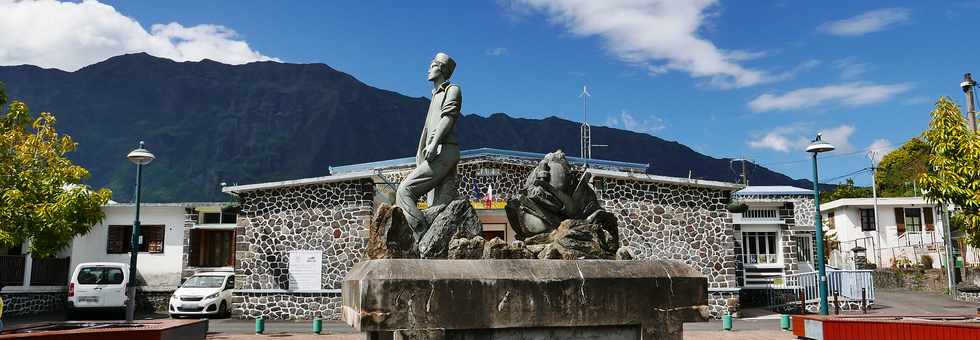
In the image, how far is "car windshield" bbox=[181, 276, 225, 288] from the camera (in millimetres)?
19172

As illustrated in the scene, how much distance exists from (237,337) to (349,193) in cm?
597

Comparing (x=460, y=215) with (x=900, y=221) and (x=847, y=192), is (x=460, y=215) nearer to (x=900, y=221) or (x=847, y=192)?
(x=900, y=221)

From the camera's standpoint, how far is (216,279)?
1955 cm

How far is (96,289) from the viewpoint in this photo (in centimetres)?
1764

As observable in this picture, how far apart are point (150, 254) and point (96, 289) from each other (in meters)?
3.96

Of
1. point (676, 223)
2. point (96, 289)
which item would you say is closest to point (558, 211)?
point (676, 223)

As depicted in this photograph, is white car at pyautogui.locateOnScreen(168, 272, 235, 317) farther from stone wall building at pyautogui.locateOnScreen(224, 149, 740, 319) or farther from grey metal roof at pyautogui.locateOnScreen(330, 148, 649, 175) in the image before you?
grey metal roof at pyautogui.locateOnScreen(330, 148, 649, 175)

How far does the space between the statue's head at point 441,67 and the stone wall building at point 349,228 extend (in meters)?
12.3

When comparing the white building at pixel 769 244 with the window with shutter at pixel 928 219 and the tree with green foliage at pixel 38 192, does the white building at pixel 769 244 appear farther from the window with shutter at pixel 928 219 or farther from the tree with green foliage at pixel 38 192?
the tree with green foliage at pixel 38 192

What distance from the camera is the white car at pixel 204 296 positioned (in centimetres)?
1803

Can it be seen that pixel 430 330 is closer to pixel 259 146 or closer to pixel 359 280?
pixel 359 280

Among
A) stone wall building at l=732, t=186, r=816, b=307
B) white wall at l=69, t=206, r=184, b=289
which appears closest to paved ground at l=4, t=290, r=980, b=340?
stone wall building at l=732, t=186, r=816, b=307

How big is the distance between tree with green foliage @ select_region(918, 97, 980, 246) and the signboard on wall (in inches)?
590

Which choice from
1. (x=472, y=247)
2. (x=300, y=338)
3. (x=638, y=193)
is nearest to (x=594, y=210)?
(x=472, y=247)
